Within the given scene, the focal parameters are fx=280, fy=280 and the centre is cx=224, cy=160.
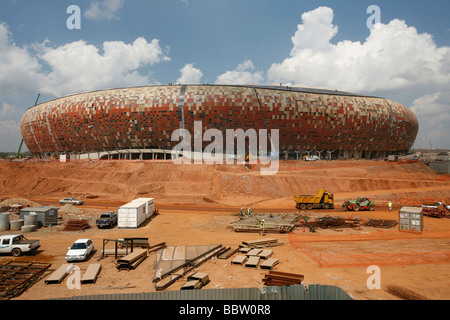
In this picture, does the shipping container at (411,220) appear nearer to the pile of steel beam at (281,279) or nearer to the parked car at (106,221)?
the pile of steel beam at (281,279)

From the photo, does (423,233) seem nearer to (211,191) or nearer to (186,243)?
(186,243)

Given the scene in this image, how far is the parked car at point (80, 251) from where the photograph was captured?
18422 millimetres

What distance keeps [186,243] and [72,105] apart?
74.1 meters

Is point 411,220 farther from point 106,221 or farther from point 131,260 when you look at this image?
point 106,221

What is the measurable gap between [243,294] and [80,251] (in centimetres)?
1338

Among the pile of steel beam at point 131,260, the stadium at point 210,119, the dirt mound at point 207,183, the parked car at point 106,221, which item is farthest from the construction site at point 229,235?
the stadium at point 210,119

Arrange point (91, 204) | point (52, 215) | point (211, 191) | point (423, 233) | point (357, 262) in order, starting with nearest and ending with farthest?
point (357, 262), point (423, 233), point (52, 215), point (91, 204), point (211, 191)

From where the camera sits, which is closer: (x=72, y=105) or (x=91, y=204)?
(x=91, y=204)

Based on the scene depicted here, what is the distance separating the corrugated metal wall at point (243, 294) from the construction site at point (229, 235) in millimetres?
286

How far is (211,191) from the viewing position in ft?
160

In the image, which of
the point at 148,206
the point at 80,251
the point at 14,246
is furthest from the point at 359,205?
the point at 14,246

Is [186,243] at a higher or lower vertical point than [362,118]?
lower

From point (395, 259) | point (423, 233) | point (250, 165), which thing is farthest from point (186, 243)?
point (250, 165)
